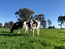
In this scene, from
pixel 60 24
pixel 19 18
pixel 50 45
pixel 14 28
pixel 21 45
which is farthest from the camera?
pixel 60 24

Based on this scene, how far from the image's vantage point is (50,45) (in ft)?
60.3

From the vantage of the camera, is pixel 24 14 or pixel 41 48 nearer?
pixel 41 48

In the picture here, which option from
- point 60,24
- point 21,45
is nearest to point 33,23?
point 21,45

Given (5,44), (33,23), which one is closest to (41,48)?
(5,44)

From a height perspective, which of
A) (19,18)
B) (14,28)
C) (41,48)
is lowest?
(41,48)

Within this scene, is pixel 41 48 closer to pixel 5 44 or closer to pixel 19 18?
pixel 5 44

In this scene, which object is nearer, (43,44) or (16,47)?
(16,47)

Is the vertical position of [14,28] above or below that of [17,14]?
below

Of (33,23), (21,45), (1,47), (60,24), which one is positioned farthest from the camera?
(60,24)

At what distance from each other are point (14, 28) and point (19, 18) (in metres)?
76.2

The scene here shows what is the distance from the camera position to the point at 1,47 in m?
16.2

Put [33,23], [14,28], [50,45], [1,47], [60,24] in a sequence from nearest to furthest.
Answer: [1,47]
[50,45]
[33,23]
[14,28]
[60,24]

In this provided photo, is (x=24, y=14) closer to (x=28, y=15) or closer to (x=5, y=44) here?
(x=28, y=15)

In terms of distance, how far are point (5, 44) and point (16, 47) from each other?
4.53 feet
